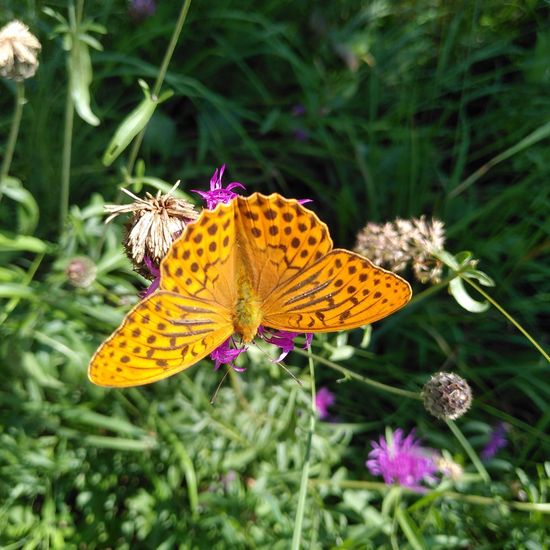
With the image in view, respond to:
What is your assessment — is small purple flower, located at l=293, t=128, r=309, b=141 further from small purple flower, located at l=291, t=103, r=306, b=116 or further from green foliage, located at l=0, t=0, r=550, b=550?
small purple flower, located at l=291, t=103, r=306, b=116

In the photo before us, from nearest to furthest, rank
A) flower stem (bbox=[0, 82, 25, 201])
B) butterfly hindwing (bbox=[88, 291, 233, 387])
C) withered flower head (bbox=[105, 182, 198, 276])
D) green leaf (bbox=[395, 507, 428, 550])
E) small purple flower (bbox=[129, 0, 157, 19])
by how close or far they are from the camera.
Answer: butterfly hindwing (bbox=[88, 291, 233, 387])
withered flower head (bbox=[105, 182, 198, 276])
flower stem (bbox=[0, 82, 25, 201])
green leaf (bbox=[395, 507, 428, 550])
small purple flower (bbox=[129, 0, 157, 19])

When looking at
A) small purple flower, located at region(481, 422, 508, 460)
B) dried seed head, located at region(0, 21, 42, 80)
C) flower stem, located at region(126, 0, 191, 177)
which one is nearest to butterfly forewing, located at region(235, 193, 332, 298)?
flower stem, located at region(126, 0, 191, 177)

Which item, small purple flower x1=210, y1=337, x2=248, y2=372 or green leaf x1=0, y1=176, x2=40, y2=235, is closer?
small purple flower x1=210, y1=337, x2=248, y2=372

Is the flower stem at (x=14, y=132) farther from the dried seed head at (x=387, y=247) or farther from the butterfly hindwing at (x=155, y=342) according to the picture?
the dried seed head at (x=387, y=247)

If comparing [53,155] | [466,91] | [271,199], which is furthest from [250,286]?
[466,91]

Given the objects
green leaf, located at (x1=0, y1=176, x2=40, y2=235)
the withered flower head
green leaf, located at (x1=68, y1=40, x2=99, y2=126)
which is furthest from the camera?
green leaf, located at (x1=0, y1=176, x2=40, y2=235)

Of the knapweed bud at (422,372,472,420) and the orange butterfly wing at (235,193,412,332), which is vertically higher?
the orange butterfly wing at (235,193,412,332)

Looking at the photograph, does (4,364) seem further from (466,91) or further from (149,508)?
(466,91)
